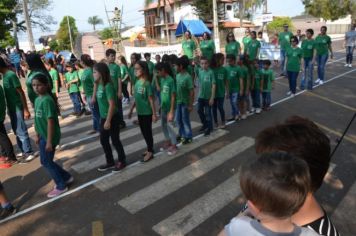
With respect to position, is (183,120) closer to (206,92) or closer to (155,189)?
(206,92)

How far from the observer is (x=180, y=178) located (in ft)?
17.7

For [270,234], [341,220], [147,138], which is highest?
[270,234]

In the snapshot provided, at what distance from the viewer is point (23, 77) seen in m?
21.5

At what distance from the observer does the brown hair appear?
167 centimetres

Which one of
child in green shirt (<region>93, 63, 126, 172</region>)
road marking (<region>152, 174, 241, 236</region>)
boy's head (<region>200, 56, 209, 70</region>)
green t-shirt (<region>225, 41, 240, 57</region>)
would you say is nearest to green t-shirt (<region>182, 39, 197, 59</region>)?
green t-shirt (<region>225, 41, 240, 57</region>)

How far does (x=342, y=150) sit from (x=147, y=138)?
3.72 m

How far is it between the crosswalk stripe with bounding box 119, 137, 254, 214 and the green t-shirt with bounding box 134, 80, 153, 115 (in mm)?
1247

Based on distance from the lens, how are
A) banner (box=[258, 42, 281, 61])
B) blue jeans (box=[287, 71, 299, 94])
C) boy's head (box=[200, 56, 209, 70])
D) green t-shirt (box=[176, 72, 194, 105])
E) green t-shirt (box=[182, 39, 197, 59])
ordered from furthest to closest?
banner (box=[258, 42, 281, 61]) < green t-shirt (box=[182, 39, 197, 59]) < blue jeans (box=[287, 71, 299, 94]) < boy's head (box=[200, 56, 209, 70]) < green t-shirt (box=[176, 72, 194, 105])

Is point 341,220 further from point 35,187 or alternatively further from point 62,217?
point 35,187

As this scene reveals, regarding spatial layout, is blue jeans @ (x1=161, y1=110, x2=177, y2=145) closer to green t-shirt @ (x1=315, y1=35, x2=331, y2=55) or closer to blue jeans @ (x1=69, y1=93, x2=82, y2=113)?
blue jeans @ (x1=69, y1=93, x2=82, y2=113)

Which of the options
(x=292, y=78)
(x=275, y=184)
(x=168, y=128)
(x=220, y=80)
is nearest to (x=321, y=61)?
(x=292, y=78)

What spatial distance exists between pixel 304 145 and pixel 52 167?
419cm

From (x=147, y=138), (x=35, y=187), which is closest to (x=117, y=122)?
(x=147, y=138)

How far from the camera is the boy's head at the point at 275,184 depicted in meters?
1.35
